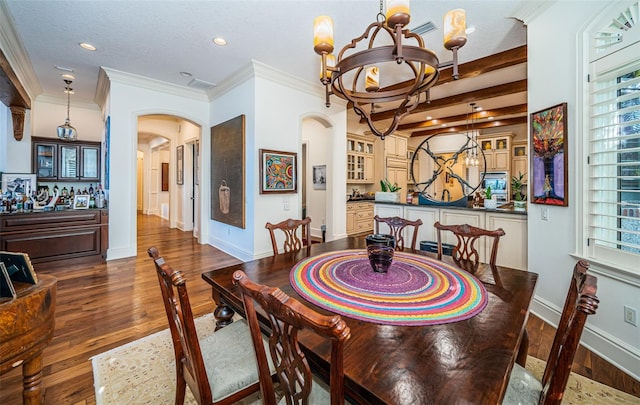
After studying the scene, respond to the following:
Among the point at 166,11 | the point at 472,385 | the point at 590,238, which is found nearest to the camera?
the point at 472,385

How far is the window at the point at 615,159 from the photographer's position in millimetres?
1822

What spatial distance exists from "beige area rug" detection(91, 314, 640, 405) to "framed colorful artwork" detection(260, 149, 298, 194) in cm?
251

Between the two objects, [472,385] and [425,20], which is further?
[425,20]

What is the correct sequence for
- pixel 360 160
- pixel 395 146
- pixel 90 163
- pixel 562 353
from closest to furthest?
pixel 562 353 → pixel 90 163 → pixel 360 160 → pixel 395 146

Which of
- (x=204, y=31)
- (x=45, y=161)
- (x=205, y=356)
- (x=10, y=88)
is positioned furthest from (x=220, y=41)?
(x=45, y=161)

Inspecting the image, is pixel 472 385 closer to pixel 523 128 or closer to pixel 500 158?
pixel 500 158

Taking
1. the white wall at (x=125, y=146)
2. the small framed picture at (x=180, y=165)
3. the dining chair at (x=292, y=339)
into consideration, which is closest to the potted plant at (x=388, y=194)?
the dining chair at (x=292, y=339)

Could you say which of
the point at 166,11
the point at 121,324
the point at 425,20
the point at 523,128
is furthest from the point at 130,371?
the point at 523,128

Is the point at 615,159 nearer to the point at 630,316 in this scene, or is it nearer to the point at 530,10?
the point at 630,316

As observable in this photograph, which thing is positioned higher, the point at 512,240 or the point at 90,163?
the point at 90,163

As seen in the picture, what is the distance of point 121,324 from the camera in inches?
94.1

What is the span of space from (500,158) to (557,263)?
6016 millimetres

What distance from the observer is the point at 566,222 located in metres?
2.29

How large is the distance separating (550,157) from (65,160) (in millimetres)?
7516
